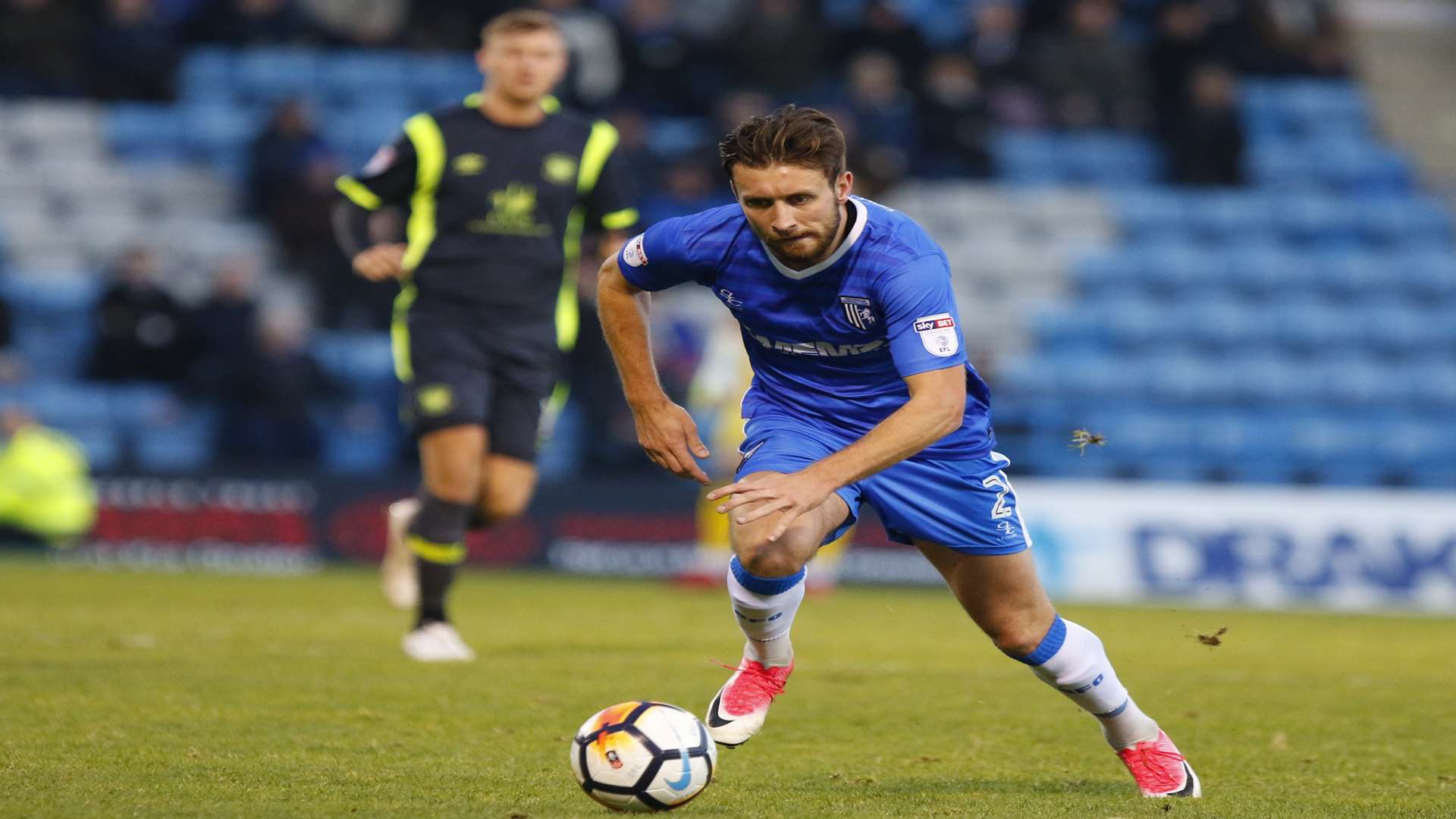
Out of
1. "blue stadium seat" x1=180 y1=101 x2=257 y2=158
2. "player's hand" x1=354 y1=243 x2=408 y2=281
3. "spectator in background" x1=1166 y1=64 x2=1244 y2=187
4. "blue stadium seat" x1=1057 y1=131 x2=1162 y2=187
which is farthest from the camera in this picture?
"blue stadium seat" x1=1057 y1=131 x2=1162 y2=187

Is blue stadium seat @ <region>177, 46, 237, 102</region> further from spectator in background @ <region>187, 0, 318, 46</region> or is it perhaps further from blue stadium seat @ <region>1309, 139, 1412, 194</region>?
blue stadium seat @ <region>1309, 139, 1412, 194</region>

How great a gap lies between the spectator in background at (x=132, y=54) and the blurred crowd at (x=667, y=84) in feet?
0.06

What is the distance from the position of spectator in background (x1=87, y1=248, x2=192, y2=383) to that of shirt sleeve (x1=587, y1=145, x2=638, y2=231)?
781 cm

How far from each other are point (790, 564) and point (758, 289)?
0.70 m

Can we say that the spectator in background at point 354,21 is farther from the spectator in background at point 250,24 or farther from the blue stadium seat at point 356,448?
the blue stadium seat at point 356,448

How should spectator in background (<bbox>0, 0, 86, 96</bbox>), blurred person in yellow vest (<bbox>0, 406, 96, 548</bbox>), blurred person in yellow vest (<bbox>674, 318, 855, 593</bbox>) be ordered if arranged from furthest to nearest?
spectator in background (<bbox>0, 0, 86, 96</bbox>) → blurred person in yellow vest (<bbox>0, 406, 96, 548</bbox>) → blurred person in yellow vest (<bbox>674, 318, 855, 593</bbox>)

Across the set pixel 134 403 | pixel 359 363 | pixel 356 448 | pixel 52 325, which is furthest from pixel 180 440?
pixel 52 325

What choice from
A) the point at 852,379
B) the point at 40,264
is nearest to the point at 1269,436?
the point at 40,264

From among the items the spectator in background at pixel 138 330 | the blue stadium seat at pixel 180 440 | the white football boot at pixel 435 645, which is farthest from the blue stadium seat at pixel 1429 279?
the white football boot at pixel 435 645

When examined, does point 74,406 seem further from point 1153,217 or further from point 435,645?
point 1153,217

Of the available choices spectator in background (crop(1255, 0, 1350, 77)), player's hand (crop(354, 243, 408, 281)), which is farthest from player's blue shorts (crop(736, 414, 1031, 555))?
spectator in background (crop(1255, 0, 1350, 77))

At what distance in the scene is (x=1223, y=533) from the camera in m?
13.7

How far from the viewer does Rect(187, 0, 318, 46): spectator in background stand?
669 inches

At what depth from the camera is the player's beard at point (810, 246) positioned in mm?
4520
